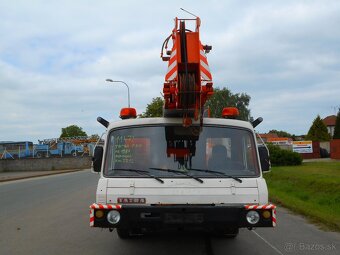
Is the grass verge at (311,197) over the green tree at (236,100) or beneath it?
beneath

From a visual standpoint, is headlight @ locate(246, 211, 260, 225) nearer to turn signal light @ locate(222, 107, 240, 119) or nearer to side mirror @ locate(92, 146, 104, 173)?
turn signal light @ locate(222, 107, 240, 119)

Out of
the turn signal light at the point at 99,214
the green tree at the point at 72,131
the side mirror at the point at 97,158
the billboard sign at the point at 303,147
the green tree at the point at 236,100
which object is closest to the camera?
the turn signal light at the point at 99,214

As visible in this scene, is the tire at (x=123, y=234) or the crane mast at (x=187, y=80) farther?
the tire at (x=123, y=234)

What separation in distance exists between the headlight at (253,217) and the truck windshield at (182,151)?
1.84ft

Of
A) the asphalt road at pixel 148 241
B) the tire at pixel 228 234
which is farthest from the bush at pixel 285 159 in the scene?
the tire at pixel 228 234

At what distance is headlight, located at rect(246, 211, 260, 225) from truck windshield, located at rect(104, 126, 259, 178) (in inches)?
22.1

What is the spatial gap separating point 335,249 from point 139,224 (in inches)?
126

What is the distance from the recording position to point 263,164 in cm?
657

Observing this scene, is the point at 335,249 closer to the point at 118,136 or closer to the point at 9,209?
the point at 118,136

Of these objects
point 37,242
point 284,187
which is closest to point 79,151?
point 284,187

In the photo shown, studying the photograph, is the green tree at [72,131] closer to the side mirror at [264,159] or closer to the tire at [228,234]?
the tire at [228,234]

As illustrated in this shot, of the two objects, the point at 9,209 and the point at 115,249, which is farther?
the point at 9,209

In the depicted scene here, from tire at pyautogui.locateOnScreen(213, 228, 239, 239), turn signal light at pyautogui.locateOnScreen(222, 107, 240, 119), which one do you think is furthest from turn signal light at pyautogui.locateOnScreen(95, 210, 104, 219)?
tire at pyautogui.locateOnScreen(213, 228, 239, 239)

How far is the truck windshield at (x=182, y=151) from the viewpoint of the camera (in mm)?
6344
